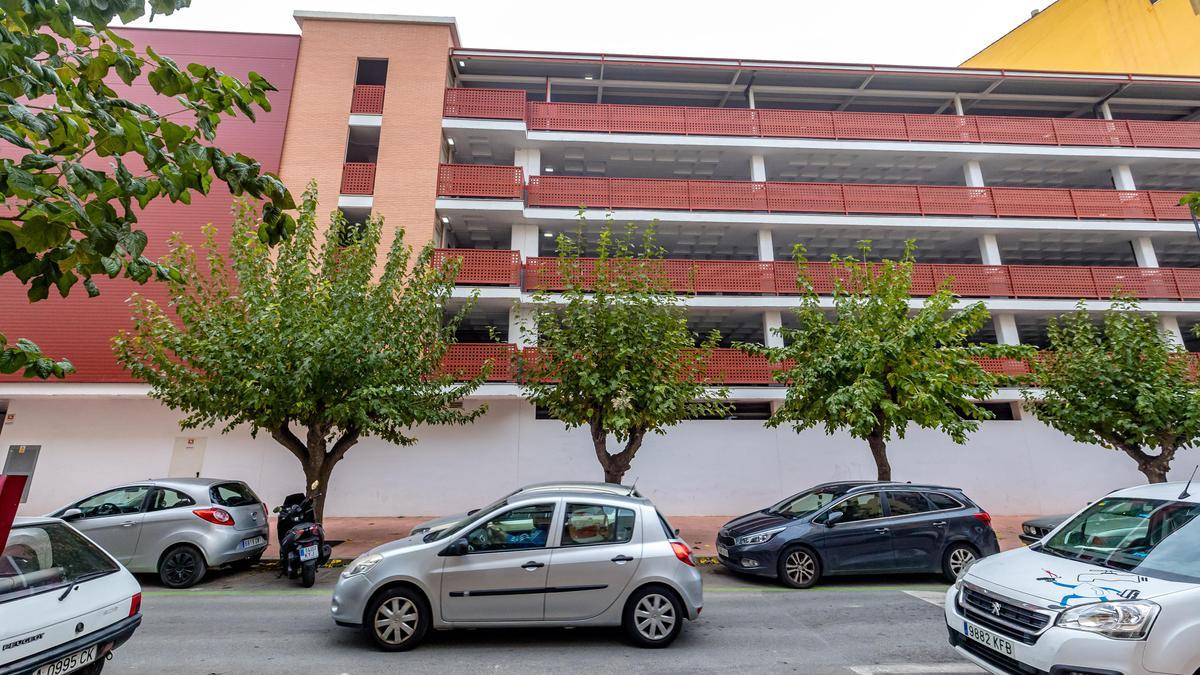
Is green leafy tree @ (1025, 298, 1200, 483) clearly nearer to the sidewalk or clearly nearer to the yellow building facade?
the sidewalk

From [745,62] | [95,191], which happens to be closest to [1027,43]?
[745,62]

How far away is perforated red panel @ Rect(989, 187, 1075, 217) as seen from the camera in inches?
727

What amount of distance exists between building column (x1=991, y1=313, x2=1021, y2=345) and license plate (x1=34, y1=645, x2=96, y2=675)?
70.4ft

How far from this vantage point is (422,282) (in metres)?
12.0

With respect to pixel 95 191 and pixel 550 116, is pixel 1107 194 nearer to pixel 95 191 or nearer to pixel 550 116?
pixel 550 116

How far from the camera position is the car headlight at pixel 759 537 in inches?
331

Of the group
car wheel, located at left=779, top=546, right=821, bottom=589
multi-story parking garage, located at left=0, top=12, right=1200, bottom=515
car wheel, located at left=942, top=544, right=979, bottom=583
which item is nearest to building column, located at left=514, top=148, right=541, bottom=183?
multi-story parking garage, located at left=0, top=12, right=1200, bottom=515

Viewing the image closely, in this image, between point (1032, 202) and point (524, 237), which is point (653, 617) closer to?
point (524, 237)

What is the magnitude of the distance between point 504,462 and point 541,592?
10333 mm

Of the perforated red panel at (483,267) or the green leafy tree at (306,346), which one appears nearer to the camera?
the green leafy tree at (306,346)

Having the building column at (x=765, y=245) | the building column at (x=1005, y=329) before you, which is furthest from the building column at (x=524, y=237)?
the building column at (x=1005, y=329)

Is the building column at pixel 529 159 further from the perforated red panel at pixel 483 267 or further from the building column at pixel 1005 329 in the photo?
the building column at pixel 1005 329

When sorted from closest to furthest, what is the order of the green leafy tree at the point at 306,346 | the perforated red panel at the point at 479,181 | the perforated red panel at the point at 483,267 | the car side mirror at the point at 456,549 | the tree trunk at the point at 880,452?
the car side mirror at the point at 456,549 < the green leafy tree at the point at 306,346 < the tree trunk at the point at 880,452 < the perforated red panel at the point at 483,267 < the perforated red panel at the point at 479,181

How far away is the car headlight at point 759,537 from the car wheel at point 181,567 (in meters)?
8.33
